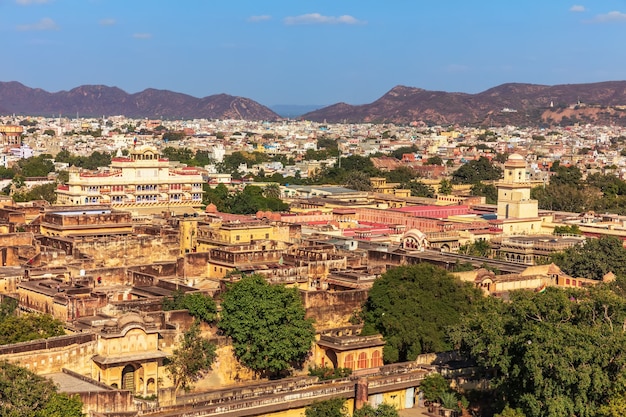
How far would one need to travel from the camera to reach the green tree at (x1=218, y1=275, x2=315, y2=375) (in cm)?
2720

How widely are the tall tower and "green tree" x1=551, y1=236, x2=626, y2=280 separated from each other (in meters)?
13.3

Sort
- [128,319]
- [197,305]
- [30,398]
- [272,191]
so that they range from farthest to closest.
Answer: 1. [272,191]
2. [197,305]
3. [128,319]
4. [30,398]

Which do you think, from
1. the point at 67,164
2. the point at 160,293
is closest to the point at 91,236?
the point at 160,293

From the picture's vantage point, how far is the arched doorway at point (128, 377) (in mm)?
25031

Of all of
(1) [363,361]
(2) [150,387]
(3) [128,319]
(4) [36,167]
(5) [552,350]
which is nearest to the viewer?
(5) [552,350]

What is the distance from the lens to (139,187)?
55.5 meters

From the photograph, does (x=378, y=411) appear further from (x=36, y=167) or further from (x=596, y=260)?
(x=36, y=167)

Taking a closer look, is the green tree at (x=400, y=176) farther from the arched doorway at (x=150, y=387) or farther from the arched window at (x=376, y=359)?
the arched doorway at (x=150, y=387)

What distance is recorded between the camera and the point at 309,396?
2475 centimetres

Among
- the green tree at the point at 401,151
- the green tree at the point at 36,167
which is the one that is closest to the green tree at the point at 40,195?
the green tree at the point at 36,167

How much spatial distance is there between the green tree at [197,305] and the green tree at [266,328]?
11.5 inches

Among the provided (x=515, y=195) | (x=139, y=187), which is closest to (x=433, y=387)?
(x=515, y=195)

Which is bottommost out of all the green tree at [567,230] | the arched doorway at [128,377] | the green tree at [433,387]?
the green tree at [433,387]

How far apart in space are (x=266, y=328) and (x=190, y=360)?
2096 millimetres
